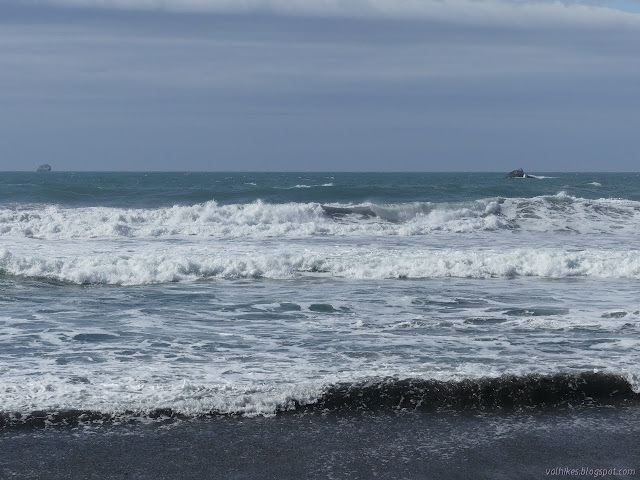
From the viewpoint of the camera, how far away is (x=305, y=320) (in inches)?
380

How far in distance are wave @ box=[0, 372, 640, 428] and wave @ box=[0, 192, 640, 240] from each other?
14.7 metres

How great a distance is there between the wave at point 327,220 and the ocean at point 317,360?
12.1ft

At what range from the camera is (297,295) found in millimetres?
11766

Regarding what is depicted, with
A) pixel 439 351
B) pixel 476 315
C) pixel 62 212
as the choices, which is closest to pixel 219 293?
pixel 476 315

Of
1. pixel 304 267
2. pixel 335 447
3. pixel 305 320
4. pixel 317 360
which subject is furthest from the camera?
pixel 304 267

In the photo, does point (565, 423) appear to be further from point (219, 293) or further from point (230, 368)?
point (219, 293)

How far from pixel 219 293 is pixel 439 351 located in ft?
17.2

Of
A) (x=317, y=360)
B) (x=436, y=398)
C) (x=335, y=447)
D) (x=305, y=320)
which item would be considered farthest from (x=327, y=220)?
(x=335, y=447)

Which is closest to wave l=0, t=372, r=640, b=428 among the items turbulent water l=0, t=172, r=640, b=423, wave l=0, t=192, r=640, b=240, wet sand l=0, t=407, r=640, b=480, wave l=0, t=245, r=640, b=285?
turbulent water l=0, t=172, r=640, b=423

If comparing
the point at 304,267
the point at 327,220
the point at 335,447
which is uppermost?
the point at 327,220

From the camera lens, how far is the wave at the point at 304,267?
13.4 metres

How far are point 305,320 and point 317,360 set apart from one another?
2262mm

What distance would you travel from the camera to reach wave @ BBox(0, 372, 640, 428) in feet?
19.0

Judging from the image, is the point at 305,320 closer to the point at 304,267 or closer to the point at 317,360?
the point at 317,360
